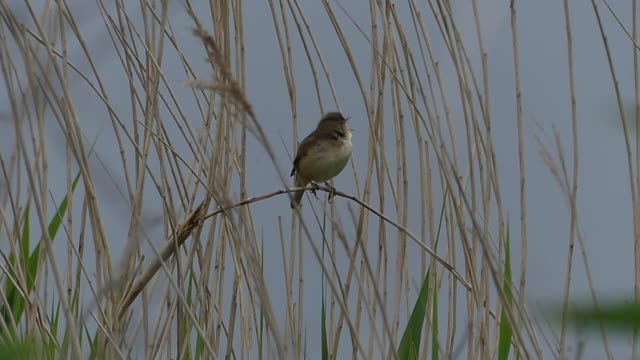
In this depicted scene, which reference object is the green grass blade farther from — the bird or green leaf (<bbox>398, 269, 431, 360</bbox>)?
the bird

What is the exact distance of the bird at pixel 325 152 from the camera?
11.1 ft

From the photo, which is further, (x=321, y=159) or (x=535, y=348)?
(x=321, y=159)

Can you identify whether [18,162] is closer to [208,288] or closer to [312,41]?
[208,288]

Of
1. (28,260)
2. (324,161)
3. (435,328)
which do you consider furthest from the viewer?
(324,161)

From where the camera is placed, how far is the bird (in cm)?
338

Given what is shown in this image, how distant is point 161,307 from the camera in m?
2.15

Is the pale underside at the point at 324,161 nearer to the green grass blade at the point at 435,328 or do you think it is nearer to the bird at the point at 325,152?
the bird at the point at 325,152

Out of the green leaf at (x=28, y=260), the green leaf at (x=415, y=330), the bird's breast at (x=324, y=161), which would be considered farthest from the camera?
the bird's breast at (x=324, y=161)

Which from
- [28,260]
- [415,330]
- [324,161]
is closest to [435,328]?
[415,330]

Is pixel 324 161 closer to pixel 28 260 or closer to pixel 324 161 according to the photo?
pixel 324 161

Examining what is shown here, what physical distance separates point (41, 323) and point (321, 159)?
166 centimetres

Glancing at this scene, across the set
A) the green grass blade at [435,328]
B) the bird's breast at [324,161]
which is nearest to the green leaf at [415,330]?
the green grass blade at [435,328]

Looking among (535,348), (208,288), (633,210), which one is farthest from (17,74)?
(633,210)

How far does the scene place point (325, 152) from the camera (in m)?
3.44
